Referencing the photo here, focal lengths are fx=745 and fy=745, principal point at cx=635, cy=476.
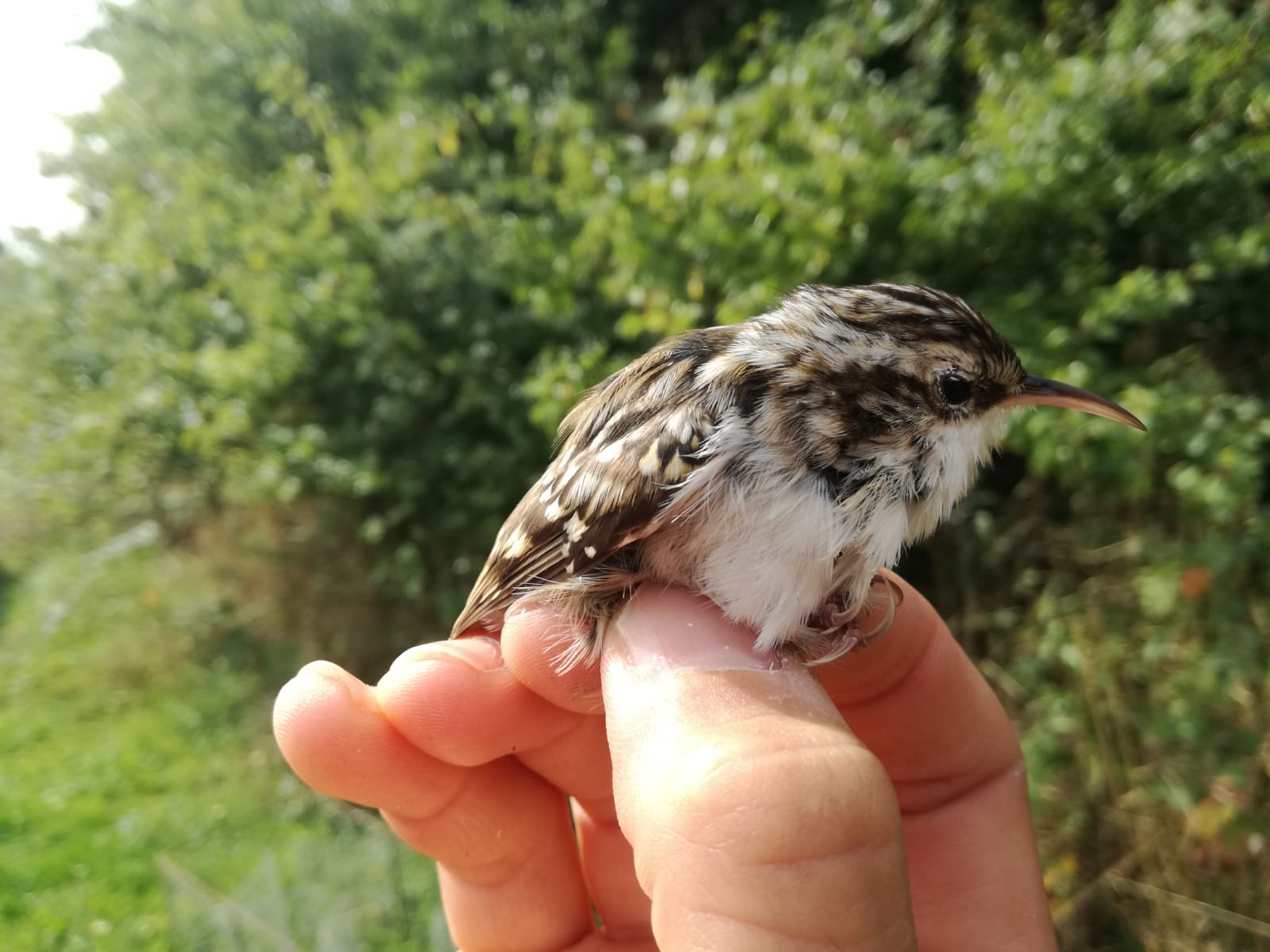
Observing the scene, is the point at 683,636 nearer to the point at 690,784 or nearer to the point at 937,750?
the point at 690,784

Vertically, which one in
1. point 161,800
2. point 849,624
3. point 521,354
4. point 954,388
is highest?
point 521,354

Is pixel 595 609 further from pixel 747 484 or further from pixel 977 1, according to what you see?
pixel 977 1

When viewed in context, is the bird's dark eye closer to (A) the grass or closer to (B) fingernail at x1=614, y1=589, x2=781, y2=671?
(B) fingernail at x1=614, y1=589, x2=781, y2=671

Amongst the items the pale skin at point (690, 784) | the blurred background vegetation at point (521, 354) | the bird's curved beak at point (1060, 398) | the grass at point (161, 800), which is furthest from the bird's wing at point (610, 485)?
the grass at point (161, 800)

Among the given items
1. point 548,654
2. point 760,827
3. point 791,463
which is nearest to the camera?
point 760,827

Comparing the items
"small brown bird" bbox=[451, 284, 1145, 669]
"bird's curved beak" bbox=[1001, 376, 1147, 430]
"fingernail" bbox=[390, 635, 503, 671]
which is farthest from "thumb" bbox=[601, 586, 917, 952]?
"bird's curved beak" bbox=[1001, 376, 1147, 430]

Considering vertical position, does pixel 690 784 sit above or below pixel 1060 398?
below

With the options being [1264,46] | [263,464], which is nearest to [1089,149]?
[1264,46]

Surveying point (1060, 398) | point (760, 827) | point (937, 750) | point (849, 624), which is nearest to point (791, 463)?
point (849, 624)

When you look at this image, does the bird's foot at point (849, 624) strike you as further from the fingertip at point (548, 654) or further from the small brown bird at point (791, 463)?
the fingertip at point (548, 654)
